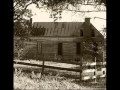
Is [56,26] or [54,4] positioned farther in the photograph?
[56,26]

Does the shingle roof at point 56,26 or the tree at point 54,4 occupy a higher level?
the tree at point 54,4

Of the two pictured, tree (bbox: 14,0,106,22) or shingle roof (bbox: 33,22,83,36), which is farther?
shingle roof (bbox: 33,22,83,36)

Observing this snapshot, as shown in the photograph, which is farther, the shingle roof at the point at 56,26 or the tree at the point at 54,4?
the shingle roof at the point at 56,26

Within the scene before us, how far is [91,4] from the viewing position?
3.30 meters

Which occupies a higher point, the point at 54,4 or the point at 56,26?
the point at 54,4

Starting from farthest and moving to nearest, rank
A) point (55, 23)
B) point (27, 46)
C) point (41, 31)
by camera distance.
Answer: point (27, 46) → point (41, 31) → point (55, 23)

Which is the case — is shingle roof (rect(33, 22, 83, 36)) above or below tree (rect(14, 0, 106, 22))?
below
